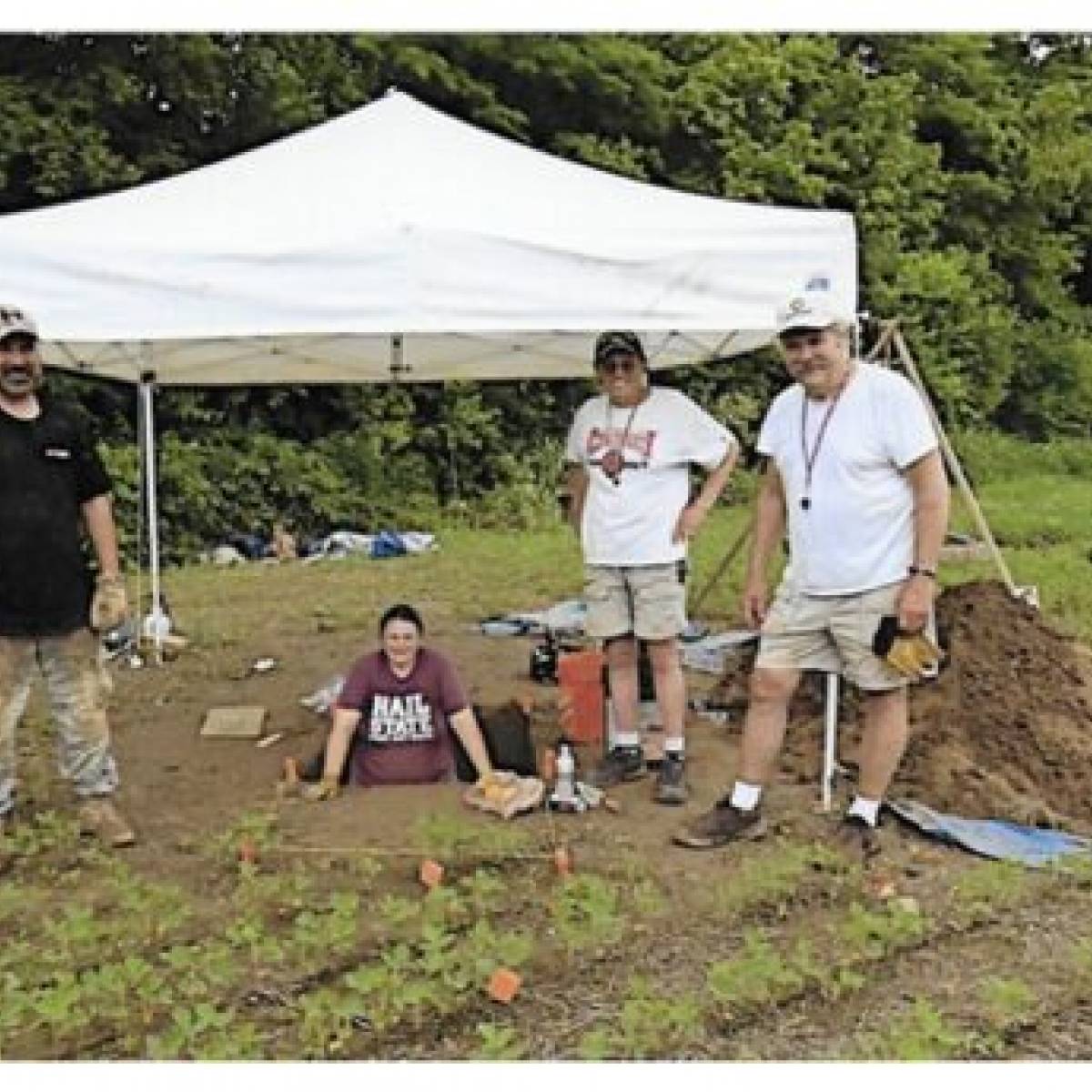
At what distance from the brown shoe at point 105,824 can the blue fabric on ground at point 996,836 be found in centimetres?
226

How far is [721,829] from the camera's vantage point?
5.14 m

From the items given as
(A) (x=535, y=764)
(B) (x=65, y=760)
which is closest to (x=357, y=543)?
(A) (x=535, y=764)

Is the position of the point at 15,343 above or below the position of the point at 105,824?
above

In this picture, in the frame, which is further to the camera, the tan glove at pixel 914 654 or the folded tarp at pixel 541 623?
the folded tarp at pixel 541 623

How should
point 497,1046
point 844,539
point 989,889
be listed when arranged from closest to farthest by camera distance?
point 497,1046
point 989,889
point 844,539

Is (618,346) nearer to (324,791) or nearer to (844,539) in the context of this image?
(844,539)

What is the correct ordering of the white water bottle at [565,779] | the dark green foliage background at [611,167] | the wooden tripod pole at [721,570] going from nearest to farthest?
the white water bottle at [565,779], the wooden tripod pole at [721,570], the dark green foliage background at [611,167]

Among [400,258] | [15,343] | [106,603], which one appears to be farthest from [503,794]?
[15,343]

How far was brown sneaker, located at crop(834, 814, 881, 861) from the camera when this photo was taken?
504cm

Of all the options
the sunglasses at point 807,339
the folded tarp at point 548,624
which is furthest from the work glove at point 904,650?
the folded tarp at point 548,624

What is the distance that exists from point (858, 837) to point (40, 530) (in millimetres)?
2432

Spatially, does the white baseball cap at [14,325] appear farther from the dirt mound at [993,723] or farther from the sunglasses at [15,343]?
the dirt mound at [993,723]

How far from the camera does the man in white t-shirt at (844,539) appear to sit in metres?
4.82

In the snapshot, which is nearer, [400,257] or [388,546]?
[400,257]
